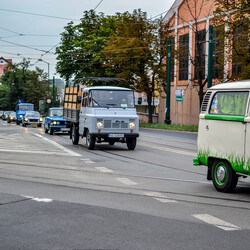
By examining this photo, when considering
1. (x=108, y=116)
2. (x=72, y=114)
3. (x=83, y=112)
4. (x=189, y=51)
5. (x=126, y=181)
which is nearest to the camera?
(x=126, y=181)

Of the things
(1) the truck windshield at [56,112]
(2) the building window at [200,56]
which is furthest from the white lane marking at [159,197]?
(2) the building window at [200,56]

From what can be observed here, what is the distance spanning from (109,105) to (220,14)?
16.1 m

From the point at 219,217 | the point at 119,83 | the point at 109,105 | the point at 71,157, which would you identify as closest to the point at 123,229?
the point at 219,217

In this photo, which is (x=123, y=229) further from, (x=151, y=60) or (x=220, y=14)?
(x=151, y=60)

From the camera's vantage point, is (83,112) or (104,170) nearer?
(104,170)

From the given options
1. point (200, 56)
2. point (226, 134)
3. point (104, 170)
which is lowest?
point (104, 170)

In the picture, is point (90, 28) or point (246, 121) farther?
point (90, 28)

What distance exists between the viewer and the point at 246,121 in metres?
8.09

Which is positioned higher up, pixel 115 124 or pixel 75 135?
pixel 115 124

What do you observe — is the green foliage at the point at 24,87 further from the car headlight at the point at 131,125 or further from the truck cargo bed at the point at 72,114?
the car headlight at the point at 131,125

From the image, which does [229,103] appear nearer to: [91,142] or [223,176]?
[223,176]

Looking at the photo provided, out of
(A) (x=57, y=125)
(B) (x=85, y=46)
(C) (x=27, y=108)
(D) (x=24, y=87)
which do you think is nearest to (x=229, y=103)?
(A) (x=57, y=125)

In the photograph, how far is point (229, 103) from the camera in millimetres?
8727

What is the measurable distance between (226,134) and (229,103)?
A: 556 millimetres
